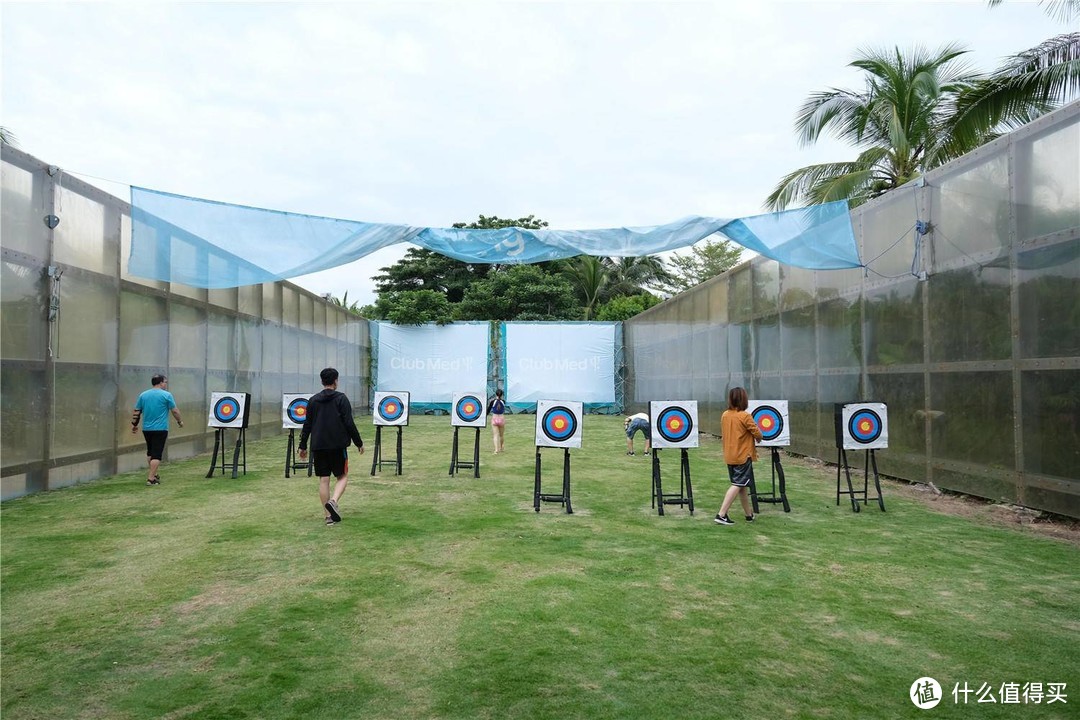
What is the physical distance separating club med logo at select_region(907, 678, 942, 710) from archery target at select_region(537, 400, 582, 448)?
14.6ft

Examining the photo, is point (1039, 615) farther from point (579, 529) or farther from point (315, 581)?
point (315, 581)

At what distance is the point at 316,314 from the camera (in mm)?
18922

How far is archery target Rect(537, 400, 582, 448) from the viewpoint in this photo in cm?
731

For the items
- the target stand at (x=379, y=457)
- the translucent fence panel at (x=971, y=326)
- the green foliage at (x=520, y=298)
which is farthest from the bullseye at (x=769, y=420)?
the green foliage at (x=520, y=298)

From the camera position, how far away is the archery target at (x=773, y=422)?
753 centimetres

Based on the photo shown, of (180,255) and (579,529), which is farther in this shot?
(180,255)

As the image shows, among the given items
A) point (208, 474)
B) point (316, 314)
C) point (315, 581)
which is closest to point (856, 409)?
point (315, 581)

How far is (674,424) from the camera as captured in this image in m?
7.32

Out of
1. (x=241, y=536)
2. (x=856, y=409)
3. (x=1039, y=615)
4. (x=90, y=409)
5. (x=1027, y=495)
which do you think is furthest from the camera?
(x=90, y=409)

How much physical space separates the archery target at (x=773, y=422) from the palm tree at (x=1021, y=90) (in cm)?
731

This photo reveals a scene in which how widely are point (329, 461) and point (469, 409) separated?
3.70 m

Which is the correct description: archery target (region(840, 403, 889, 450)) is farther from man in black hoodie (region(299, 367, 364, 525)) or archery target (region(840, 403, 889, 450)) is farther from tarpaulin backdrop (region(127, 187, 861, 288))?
man in black hoodie (region(299, 367, 364, 525))

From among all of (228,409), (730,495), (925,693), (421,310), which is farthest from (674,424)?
(421,310)

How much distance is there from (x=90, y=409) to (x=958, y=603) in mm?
9527
